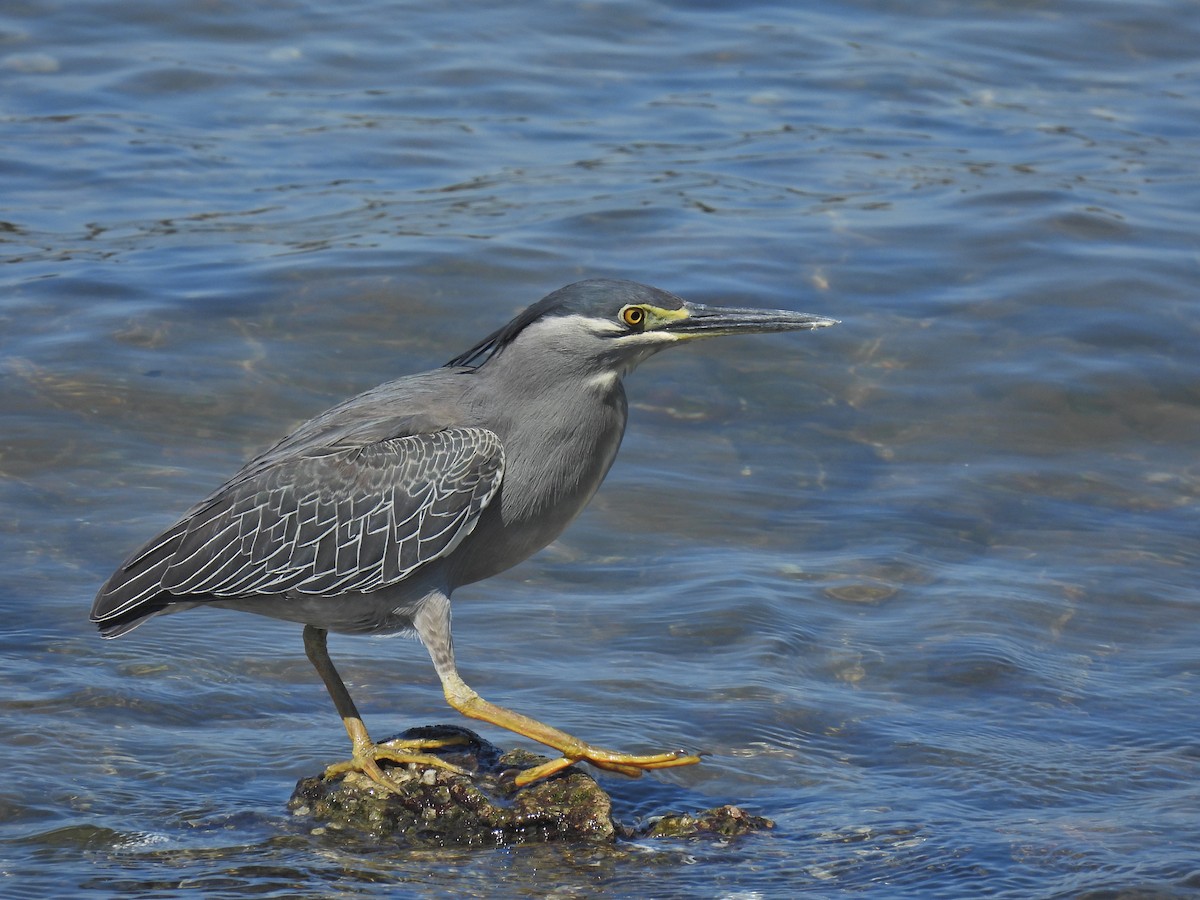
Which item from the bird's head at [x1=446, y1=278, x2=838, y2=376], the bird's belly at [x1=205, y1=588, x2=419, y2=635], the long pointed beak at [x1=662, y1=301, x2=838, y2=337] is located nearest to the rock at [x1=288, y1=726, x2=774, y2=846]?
the bird's belly at [x1=205, y1=588, x2=419, y2=635]

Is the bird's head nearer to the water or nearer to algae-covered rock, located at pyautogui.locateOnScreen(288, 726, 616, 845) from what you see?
algae-covered rock, located at pyautogui.locateOnScreen(288, 726, 616, 845)

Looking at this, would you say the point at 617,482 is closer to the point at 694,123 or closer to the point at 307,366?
the point at 307,366

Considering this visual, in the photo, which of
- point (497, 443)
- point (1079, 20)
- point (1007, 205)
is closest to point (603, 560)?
point (497, 443)

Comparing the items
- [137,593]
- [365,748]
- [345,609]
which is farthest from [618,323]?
[137,593]

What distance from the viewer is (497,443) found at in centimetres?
646

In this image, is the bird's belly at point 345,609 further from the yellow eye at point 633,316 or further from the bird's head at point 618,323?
the yellow eye at point 633,316

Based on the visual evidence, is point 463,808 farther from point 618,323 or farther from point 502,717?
point 618,323

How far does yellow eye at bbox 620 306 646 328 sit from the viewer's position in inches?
250

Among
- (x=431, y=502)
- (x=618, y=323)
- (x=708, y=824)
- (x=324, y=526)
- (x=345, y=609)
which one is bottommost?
(x=708, y=824)

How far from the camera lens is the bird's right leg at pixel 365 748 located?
6.20m

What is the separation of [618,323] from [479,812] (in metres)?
1.85

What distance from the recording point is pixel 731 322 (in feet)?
21.0

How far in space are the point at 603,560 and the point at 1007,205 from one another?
614 cm

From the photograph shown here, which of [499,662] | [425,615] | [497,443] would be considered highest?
[497,443]
